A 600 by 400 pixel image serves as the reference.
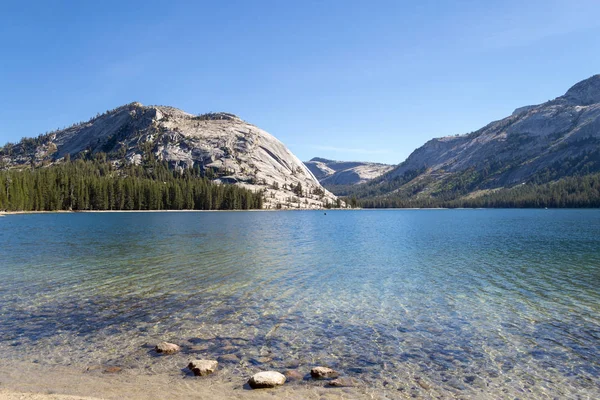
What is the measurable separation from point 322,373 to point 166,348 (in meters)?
7.37

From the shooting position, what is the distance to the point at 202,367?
15.1m

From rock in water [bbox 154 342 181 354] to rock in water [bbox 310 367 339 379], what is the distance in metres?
6.60

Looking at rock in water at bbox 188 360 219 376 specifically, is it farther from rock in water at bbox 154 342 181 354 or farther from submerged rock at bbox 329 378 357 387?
submerged rock at bbox 329 378 357 387

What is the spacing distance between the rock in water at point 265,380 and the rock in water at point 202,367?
6.38ft

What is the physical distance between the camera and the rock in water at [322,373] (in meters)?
14.9

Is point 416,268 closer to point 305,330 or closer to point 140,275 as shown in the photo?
point 305,330

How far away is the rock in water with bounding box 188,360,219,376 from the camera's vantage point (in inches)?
589

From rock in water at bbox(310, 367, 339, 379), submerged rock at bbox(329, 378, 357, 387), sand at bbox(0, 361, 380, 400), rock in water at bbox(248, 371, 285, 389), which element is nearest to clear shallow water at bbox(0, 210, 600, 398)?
submerged rock at bbox(329, 378, 357, 387)

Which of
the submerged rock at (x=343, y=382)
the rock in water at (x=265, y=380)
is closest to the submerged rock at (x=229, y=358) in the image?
the rock in water at (x=265, y=380)

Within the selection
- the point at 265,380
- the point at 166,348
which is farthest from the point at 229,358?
the point at 265,380

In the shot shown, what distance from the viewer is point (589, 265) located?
138 feet

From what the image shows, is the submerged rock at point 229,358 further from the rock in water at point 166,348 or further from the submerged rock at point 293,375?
the submerged rock at point 293,375

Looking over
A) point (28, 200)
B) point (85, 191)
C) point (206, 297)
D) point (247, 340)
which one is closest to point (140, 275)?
point (206, 297)

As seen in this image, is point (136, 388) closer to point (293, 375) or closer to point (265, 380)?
point (265, 380)
